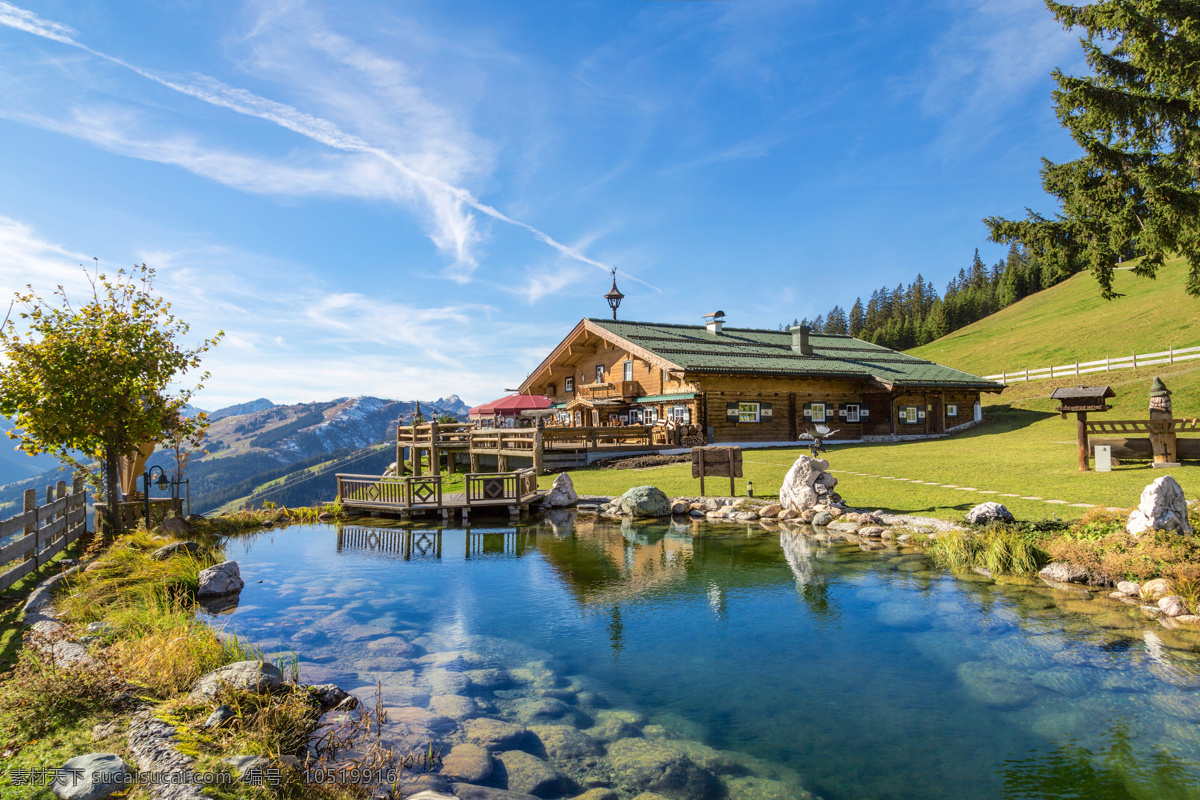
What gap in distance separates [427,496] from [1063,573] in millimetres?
16133

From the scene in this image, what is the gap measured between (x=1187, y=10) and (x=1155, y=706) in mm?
16941

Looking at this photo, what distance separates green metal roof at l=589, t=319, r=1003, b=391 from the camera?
34250 millimetres

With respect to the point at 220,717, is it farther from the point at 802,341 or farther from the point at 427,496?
the point at 802,341

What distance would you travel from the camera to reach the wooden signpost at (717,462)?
18.7 meters

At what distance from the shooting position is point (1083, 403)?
1864 centimetres

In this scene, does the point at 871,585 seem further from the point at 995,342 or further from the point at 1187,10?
the point at 995,342

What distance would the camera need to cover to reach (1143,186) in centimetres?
1497

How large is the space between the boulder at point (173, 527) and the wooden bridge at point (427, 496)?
4997 mm

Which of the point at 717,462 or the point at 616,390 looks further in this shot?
the point at 616,390

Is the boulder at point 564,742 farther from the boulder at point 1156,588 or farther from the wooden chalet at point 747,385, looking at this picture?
the wooden chalet at point 747,385

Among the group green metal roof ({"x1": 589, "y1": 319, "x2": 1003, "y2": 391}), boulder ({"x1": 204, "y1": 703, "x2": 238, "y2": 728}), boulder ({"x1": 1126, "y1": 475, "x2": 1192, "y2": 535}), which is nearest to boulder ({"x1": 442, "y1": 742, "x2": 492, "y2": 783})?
boulder ({"x1": 204, "y1": 703, "x2": 238, "y2": 728})

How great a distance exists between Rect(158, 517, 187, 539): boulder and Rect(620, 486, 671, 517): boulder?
11472 mm

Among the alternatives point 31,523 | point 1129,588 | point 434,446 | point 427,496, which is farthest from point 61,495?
point 1129,588

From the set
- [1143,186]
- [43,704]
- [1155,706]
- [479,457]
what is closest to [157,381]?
[43,704]
